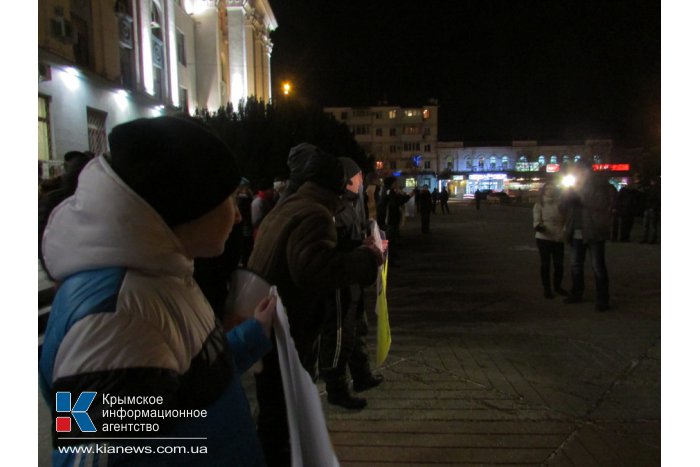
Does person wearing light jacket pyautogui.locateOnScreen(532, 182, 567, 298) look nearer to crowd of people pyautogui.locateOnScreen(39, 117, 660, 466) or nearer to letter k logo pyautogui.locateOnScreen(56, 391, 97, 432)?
crowd of people pyautogui.locateOnScreen(39, 117, 660, 466)

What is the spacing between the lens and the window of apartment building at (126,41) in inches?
690

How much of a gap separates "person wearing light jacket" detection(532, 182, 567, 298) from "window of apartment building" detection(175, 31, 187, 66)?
23407 mm

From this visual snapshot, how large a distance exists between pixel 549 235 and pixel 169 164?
24.1ft

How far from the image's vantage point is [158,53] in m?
21.8

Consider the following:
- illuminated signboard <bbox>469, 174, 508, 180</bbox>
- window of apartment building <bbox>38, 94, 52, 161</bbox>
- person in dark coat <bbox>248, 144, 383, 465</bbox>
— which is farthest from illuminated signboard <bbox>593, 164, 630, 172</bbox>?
illuminated signboard <bbox>469, 174, 508, 180</bbox>

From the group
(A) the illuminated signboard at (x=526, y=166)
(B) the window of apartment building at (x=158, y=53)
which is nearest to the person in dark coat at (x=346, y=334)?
(B) the window of apartment building at (x=158, y=53)

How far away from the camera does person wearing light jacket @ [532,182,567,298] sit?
756 centimetres

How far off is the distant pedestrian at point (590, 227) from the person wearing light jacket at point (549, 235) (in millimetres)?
316

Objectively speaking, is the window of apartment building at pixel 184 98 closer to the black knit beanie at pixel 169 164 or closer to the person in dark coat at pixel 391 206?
the person in dark coat at pixel 391 206

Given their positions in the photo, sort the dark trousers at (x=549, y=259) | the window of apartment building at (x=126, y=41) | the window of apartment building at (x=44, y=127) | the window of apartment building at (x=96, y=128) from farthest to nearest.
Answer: the window of apartment building at (x=126, y=41) < the window of apartment building at (x=96, y=128) < the window of apartment building at (x=44, y=127) < the dark trousers at (x=549, y=259)

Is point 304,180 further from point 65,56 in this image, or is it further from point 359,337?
point 65,56

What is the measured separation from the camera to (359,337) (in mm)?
4188

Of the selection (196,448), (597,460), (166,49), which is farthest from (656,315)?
(166,49)

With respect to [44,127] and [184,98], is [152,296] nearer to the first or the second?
[44,127]
